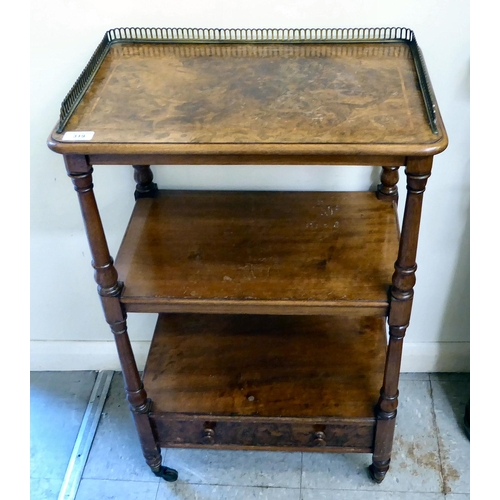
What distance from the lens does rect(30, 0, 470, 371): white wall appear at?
124 centimetres

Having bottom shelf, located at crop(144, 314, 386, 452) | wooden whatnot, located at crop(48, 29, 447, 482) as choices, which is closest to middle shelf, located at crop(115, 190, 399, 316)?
wooden whatnot, located at crop(48, 29, 447, 482)

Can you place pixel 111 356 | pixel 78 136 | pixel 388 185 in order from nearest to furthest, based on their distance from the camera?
pixel 78 136 < pixel 388 185 < pixel 111 356

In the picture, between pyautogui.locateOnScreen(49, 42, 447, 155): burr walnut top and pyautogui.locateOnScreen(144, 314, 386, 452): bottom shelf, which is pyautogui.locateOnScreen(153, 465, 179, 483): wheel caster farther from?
pyautogui.locateOnScreen(49, 42, 447, 155): burr walnut top

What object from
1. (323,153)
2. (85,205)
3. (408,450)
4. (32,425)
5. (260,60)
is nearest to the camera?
(323,153)

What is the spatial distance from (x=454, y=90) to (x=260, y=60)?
1.43ft

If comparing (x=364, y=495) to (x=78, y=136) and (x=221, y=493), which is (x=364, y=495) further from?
(x=78, y=136)

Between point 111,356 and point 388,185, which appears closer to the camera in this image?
point 388,185

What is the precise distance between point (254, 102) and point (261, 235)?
0.35 meters

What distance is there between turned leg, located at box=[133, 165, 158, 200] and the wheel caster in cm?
72

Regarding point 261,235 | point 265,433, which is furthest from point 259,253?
point 265,433

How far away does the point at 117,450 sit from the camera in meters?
1.71
